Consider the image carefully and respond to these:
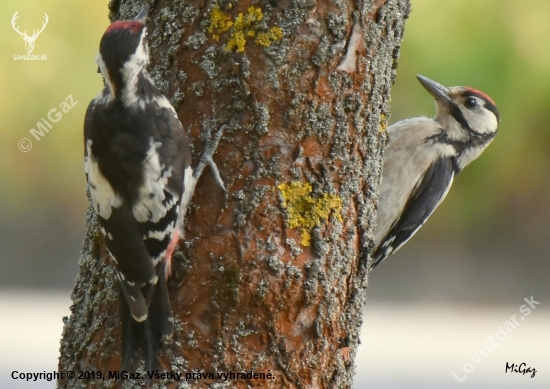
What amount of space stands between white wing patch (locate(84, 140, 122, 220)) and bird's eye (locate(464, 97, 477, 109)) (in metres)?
2.00

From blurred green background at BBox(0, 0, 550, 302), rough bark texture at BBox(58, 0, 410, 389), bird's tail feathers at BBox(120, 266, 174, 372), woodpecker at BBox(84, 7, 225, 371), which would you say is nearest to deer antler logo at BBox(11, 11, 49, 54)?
blurred green background at BBox(0, 0, 550, 302)

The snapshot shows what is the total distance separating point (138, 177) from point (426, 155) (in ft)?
5.64

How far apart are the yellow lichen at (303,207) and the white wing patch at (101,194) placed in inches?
19.7

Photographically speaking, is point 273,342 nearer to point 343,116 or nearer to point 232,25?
point 343,116

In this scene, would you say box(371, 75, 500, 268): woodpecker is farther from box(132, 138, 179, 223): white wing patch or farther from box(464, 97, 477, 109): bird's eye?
box(132, 138, 179, 223): white wing patch

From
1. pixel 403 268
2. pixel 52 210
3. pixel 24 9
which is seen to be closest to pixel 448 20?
pixel 403 268

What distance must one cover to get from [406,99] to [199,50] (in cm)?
345

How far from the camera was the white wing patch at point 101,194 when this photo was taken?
2.16 m

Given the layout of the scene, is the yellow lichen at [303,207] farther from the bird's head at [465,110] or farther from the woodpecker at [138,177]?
the bird's head at [465,110]

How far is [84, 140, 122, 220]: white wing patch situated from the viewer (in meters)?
2.16

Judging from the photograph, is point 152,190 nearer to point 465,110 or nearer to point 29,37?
point 465,110

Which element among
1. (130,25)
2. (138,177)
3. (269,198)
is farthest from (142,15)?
(269,198)

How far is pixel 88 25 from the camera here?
5.18 meters

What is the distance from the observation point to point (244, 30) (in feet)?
6.94
